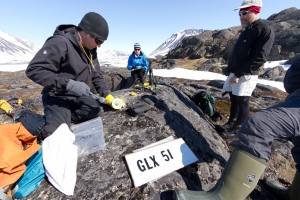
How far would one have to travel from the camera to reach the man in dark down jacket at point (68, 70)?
3.49m

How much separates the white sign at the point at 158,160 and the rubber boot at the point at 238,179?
25.8 inches

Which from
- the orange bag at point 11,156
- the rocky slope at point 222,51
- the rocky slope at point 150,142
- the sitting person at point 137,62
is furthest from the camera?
the rocky slope at point 222,51

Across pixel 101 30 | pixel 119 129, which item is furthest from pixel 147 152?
pixel 101 30

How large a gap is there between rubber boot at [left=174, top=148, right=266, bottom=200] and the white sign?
0.66m

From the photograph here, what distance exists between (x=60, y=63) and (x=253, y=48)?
438 cm

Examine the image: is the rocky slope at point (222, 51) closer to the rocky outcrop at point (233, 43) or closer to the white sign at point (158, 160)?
the rocky outcrop at point (233, 43)

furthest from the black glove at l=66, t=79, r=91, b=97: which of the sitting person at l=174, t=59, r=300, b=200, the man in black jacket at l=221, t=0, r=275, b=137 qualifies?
the man in black jacket at l=221, t=0, r=275, b=137

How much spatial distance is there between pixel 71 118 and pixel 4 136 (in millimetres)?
1590

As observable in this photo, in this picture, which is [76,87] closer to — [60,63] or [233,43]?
[60,63]

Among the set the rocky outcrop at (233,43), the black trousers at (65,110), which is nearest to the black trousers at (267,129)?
the black trousers at (65,110)

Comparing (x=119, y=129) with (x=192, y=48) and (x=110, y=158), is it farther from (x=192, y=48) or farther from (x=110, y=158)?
(x=192, y=48)

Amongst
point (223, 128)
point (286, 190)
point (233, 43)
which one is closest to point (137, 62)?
point (223, 128)

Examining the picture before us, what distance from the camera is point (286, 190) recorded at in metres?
3.29

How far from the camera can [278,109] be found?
2412mm
